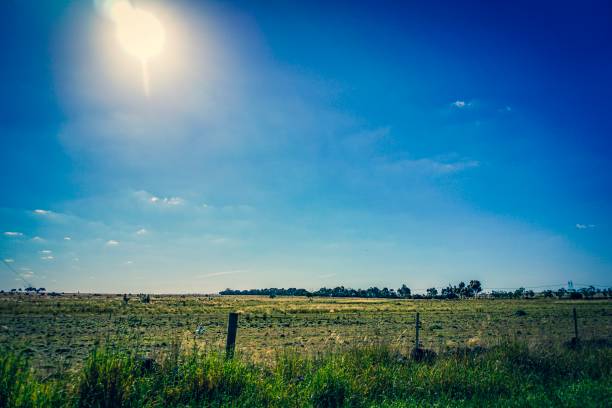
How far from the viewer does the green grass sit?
5.11m

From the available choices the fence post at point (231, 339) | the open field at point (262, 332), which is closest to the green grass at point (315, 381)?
the fence post at point (231, 339)

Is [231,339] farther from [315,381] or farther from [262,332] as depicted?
[262,332]

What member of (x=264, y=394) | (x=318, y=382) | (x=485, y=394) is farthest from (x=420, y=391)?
(x=264, y=394)

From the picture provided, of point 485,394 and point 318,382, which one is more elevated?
point 318,382

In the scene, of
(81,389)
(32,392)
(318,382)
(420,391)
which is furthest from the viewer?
(420,391)

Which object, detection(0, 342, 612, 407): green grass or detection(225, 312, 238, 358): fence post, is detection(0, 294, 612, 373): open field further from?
detection(0, 342, 612, 407): green grass

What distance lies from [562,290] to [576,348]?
7714 inches

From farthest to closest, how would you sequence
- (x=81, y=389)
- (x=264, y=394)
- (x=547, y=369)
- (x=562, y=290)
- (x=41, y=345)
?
(x=562, y=290) < (x=41, y=345) < (x=547, y=369) < (x=264, y=394) < (x=81, y=389)

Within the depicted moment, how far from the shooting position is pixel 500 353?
368 inches

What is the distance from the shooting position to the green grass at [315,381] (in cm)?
511

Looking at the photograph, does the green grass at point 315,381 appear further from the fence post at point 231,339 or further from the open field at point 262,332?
the open field at point 262,332

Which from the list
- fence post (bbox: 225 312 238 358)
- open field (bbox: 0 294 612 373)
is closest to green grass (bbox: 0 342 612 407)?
fence post (bbox: 225 312 238 358)

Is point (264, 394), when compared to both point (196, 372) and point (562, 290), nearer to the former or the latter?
point (196, 372)

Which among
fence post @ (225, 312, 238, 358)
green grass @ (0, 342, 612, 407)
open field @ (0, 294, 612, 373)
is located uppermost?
fence post @ (225, 312, 238, 358)
